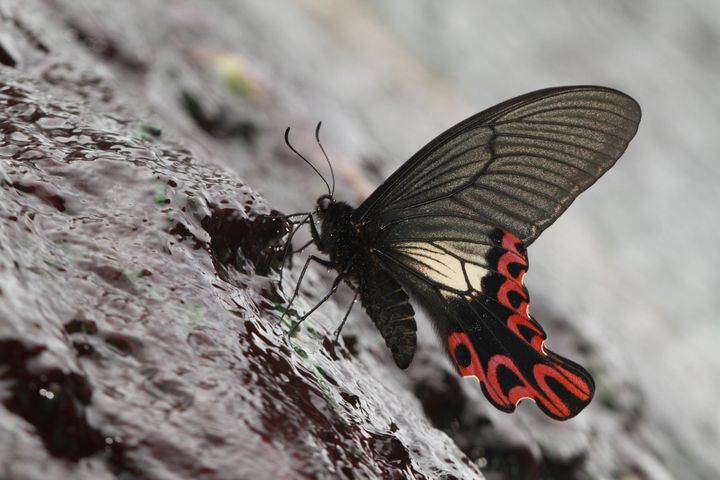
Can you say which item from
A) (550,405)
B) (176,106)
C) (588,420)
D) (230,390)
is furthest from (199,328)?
(588,420)

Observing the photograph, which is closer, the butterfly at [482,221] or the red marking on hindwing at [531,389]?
the red marking on hindwing at [531,389]

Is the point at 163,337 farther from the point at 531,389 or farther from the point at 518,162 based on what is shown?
the point at 518,162

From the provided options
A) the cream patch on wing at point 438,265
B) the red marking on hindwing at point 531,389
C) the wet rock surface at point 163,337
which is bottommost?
the wet rock surface at point 163,337

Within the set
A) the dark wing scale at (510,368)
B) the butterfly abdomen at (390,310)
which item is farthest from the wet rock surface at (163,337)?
the dark wing scale at (510,368)

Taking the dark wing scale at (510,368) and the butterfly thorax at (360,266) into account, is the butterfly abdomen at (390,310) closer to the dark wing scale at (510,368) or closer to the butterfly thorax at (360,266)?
the butterfly thorax at (360,266)

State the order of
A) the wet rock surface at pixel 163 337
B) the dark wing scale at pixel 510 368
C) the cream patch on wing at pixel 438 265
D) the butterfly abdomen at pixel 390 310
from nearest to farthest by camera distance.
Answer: the wet rock surface at pixel 163 337
the dark wing scale at pixel 510 368
the butterfly abdomen at pixel 390 310
the cream patch on wing at pixel 438 265

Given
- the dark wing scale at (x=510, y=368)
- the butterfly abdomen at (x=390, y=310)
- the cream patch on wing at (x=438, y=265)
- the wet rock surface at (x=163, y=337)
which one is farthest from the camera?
the cream patch on wing at (x=438, y=265)

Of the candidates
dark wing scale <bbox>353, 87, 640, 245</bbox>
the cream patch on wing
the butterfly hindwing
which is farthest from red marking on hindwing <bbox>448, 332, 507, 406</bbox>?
dark wing scale <bbox>353, 87, 640, 245</bbox>

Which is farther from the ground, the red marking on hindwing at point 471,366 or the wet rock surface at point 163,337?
the red marking on hindwing at point 471,366

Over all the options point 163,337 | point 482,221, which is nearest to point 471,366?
point 482,221
